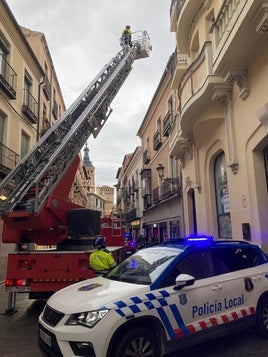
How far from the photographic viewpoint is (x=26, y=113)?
50.4 feet

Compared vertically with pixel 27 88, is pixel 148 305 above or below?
below

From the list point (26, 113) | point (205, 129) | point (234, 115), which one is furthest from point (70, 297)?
point (26, 113)

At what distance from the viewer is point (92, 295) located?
4.36m

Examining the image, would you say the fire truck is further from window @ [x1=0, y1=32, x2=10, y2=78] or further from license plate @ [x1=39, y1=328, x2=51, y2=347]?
window @ [x1=0, y1=32, x2=10, y2=78]

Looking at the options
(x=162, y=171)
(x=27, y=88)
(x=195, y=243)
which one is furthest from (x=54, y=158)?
(x=162, y=171)

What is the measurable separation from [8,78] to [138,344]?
1270 centimetres

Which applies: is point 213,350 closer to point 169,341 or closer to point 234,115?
point 169,341

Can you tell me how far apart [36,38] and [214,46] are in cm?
1477

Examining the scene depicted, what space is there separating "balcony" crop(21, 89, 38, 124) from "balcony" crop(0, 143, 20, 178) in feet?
8.08

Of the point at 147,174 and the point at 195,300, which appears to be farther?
the point at 147,174

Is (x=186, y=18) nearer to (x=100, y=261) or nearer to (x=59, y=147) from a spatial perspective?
(x=59, y=147)

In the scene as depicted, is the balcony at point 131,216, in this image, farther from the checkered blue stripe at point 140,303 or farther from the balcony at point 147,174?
the checkered blue stripe at point 140,303

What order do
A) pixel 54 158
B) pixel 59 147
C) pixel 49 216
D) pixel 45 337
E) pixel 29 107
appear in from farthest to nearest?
pixel 29 107, pixel 59 147, pixel 54 158, pixel 49 216, pixel 45 337

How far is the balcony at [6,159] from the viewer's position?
1243cm
